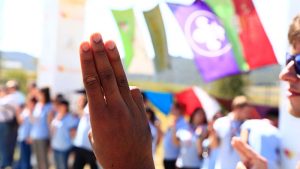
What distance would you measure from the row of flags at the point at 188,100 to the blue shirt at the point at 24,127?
248 centimetres

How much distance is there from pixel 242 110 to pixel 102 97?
3529 millimetres

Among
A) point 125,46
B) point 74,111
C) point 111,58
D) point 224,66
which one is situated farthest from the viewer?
point 74,111

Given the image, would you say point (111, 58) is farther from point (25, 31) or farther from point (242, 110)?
point (25, 31)

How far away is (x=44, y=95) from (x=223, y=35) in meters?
4.38

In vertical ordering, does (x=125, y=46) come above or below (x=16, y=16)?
below

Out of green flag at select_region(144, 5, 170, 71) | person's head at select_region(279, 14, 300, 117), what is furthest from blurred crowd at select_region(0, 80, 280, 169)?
person's head at select_region(279, 14, 300, 117)

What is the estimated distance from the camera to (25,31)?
24.1 ft

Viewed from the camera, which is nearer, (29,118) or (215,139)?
(215,139)

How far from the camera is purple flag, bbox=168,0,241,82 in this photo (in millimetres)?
3562

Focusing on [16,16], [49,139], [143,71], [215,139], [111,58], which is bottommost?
[49,139]

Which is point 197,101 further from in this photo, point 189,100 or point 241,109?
point 241,109

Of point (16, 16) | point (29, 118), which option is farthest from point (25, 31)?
point (29, 118)

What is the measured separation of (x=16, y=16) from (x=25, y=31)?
33 cm

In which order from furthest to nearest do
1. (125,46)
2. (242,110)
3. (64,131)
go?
(64,131), (125,46), (242,110)
